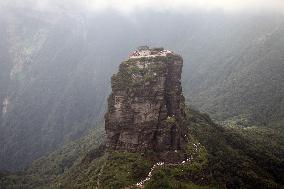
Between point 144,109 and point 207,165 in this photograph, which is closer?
point 144,109

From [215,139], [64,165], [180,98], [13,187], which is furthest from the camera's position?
[64,165]

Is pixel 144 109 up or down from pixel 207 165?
up

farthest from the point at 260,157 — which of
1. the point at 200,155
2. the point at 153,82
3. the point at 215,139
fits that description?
the point at 153,82

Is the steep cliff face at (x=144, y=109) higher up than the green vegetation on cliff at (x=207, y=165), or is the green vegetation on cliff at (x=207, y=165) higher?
the steep cliff face at (x=144, y=109)

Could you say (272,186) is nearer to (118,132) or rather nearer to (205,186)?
(205,186)

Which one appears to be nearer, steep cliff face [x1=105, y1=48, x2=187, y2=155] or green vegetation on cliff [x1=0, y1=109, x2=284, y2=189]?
green vegetation on cliff [x1=0, y1=109, x2=284, y2=189]

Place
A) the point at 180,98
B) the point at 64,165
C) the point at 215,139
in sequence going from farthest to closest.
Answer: the point at 64,165
the point at 215,139
the point at 180,98

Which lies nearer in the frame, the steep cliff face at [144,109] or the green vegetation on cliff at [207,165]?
the green vegetation on cliff at [207,165]

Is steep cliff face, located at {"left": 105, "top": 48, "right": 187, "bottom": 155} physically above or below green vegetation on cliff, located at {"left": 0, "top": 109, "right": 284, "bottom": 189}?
above
